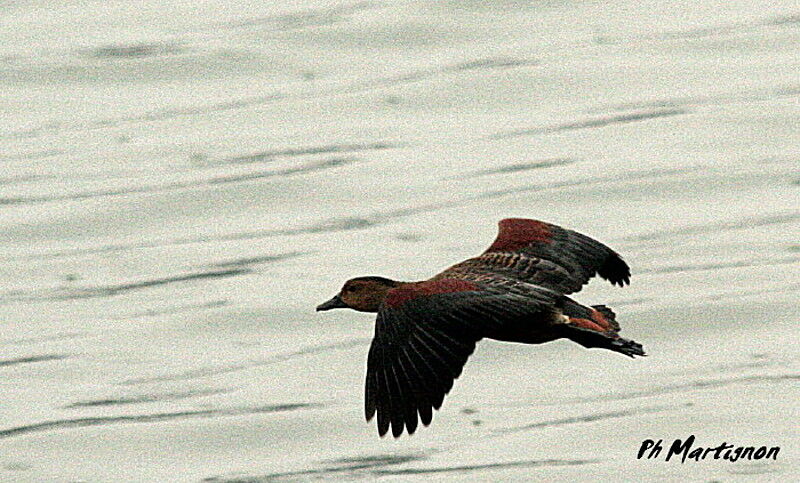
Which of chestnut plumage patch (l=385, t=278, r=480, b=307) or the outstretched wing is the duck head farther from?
chestnut plumage patch (l=385, t=278, r=480, b=307)

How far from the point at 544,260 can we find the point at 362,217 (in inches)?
268

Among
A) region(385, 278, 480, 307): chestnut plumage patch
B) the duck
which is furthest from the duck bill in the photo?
region(385, 278, 480, 307): chestnut plumage patch

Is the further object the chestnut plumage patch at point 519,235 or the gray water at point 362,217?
the gray water at point 362,217

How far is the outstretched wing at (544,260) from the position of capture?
9555mm

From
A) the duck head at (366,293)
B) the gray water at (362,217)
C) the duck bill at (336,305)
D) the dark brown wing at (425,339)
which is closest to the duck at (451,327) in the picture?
the dark brown wing at (425,339)

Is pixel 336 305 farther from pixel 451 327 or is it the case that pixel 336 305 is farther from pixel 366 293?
pixel 451 327

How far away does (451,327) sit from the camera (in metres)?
8.61

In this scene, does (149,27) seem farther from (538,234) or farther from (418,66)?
(538,234)

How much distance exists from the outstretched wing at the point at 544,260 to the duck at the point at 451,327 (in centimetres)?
2

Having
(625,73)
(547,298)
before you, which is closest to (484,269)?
(547,298)

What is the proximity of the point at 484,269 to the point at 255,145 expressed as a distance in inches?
343

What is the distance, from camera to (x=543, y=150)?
1795cm

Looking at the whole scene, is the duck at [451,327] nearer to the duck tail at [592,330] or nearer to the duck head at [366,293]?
the duck tail at [592,330]

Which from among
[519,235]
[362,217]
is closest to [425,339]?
[519,235]
